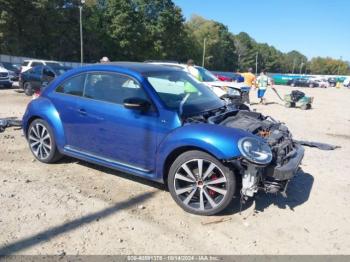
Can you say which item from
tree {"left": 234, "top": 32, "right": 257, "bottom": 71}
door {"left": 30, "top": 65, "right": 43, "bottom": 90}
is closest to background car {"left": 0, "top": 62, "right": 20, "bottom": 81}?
door {"left": 30, "top": 65, "right": 43, "bottom": 90}

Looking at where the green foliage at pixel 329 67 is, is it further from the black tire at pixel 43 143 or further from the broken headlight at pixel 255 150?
the broken headlight at pixel 255 150

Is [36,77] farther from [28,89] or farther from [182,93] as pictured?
[182,93]

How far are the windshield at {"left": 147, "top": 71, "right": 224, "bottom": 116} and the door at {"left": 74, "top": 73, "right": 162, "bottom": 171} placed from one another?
0.93 feet

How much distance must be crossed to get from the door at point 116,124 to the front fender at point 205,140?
19cm

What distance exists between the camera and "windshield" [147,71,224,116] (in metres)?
5.12

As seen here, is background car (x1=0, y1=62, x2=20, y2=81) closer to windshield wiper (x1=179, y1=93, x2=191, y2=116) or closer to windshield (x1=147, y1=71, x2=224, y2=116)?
windshield (x1=147, y1=71, x2=224, y2=116)

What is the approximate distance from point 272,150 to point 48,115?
3.51m

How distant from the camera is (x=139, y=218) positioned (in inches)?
177

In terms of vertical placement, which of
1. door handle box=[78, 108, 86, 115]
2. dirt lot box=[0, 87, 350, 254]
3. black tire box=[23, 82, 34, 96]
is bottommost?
dirt lot box=[0, 87, 350, 254]

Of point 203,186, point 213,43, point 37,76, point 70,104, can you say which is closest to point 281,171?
point 203,186

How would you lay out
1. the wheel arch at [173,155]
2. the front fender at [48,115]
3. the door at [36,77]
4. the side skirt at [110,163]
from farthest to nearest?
the door at [36,77] → the front fender at [48,115] → the side skirt at [110,163] → the wheel arch at [173,155]

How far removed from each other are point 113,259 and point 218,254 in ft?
3.40

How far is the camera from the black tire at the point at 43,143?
6.09m

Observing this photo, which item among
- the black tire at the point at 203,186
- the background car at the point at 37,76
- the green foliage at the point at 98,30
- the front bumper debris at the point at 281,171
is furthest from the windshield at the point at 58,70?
the green foliage at the point at 98,30
